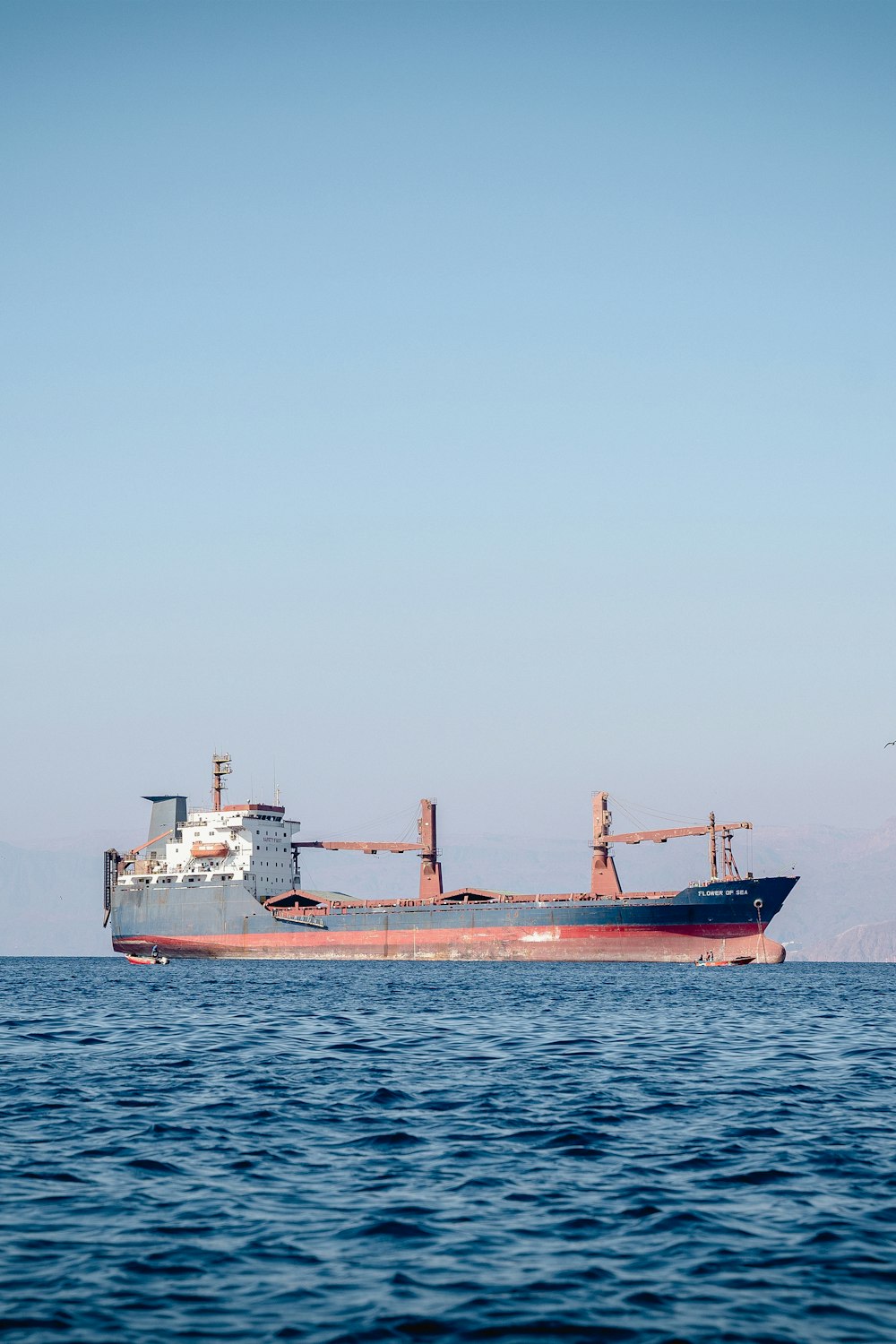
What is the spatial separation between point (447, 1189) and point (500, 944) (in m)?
78.8

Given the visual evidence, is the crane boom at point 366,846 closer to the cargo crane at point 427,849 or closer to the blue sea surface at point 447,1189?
the cargo crane at point 427,849

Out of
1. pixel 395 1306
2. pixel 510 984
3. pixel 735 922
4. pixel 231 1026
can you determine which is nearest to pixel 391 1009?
pixel 231 1026

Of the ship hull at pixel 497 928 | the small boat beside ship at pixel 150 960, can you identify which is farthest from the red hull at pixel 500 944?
the small boat beside ship at pixel 150 960

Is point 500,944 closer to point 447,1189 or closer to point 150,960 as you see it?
point 150,960

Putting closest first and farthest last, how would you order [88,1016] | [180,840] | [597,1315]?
[597,1315], [88,1016], [180,840]

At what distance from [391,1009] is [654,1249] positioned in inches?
1132

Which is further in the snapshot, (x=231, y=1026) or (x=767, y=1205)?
(x=231, y=1026)

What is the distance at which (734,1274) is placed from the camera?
33.8 feet

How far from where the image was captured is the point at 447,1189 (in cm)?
1320

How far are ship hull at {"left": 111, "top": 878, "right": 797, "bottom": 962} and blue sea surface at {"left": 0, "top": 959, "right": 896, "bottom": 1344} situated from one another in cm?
6028

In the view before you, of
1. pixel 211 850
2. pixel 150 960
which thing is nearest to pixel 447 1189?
pixel 150 960

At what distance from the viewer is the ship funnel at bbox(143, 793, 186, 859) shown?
357 ft

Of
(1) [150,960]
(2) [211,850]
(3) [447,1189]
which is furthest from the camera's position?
(2) [211,850]

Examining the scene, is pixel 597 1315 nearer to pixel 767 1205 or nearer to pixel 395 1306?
pixel 395 1306
